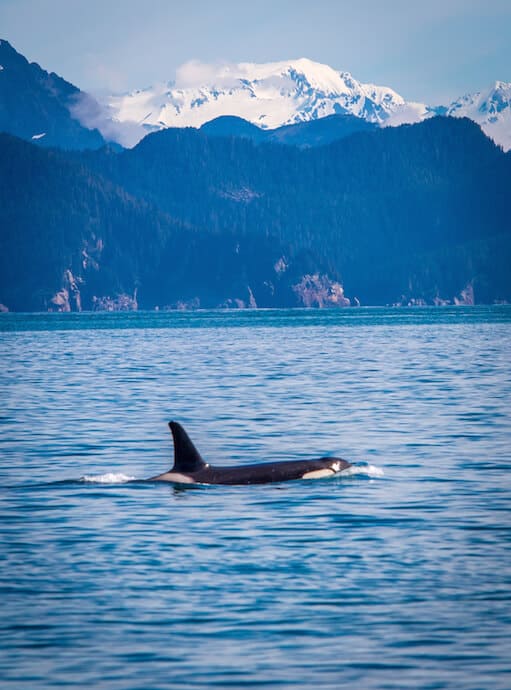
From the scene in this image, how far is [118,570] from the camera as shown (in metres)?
21.7

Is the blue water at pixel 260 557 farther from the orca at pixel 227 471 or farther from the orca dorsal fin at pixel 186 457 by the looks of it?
the orca dorsal fin at pixel 186 457

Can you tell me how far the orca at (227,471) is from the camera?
30516 millimetres

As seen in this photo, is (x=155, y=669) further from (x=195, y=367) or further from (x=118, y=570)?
(x=195, y=367)

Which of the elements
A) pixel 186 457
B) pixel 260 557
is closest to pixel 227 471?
pixel 186 457

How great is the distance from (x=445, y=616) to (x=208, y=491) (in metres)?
11.8

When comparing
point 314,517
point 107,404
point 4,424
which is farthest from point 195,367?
point 314,517

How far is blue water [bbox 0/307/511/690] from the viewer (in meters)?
16.8

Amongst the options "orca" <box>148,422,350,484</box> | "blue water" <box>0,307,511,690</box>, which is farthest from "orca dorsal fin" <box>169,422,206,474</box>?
"blue water" <box>0,307,511,690</box>

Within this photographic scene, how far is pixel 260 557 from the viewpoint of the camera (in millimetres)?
22453

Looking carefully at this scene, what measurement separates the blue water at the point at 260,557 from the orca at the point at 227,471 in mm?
397

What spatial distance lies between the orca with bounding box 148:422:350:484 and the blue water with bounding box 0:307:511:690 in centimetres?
40

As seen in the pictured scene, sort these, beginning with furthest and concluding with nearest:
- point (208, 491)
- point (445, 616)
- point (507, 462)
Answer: point (507, 462), point (208, 491), point (445, 616)

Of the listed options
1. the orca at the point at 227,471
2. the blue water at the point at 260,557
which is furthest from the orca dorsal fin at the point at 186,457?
the blue water at the point at 260,557

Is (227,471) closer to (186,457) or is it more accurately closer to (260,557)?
(186,457)
